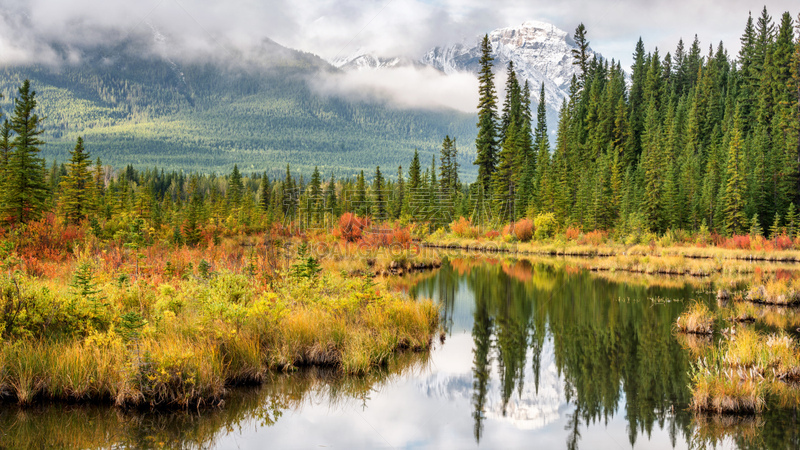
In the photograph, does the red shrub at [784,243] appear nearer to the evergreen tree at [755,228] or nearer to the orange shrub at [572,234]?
the evergreen tree at [755,228]

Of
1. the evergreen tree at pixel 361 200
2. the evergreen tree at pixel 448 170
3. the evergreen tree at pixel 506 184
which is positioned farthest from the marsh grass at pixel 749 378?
the evergreen tree at pixel 448 170

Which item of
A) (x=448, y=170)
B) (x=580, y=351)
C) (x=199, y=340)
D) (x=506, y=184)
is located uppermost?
(x=448, y=170)

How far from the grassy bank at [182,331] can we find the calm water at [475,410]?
1.36 feet

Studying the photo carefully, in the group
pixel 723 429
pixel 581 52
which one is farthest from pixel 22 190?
pixel 581 52

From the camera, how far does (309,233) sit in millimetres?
37094

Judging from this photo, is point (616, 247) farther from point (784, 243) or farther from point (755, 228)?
point (784, 243)

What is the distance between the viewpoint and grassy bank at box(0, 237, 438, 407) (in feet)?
28.2

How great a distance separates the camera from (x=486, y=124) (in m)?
66.1

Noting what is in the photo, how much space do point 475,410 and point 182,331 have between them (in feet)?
18.6

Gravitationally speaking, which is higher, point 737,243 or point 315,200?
point 315,200

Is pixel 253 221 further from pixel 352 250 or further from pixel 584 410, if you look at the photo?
pixel 584 410

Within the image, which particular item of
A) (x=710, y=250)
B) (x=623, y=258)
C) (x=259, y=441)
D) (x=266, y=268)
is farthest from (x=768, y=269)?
(x=259, y=441)

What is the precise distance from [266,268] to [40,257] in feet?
26.9

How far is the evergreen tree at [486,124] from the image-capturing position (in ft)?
212
